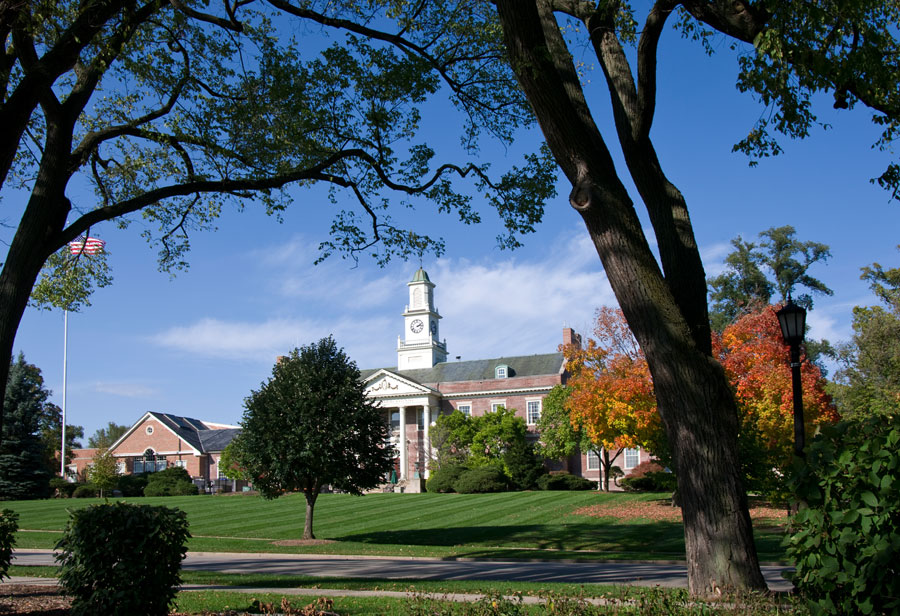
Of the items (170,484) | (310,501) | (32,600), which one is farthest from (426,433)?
(32,600)

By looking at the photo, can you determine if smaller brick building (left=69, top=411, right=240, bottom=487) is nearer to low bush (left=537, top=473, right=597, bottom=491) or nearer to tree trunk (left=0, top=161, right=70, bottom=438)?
low bush (left=537, top=473, right=597, bottom=491)

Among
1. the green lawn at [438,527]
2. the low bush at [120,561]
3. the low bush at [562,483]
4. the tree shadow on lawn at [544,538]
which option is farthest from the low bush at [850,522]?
the low bush at [562,483]

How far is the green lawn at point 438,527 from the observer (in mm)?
20094

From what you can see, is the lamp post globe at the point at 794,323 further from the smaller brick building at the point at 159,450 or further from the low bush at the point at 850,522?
the smaller brick building at the point at 159,450

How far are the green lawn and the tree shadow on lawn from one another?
1.2 inches

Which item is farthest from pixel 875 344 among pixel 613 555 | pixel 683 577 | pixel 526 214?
pixel 526 214

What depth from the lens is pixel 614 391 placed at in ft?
88.1

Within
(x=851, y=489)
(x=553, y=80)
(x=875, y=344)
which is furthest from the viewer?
(x=875, y=344)

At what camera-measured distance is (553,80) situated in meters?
6.52

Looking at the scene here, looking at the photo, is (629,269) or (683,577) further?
(683,577)

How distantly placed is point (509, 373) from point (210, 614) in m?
51.6

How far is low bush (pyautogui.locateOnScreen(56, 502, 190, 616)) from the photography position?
7043mm

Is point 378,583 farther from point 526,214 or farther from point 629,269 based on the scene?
point 629,269

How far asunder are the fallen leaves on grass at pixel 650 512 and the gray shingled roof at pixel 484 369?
88.3 feet
